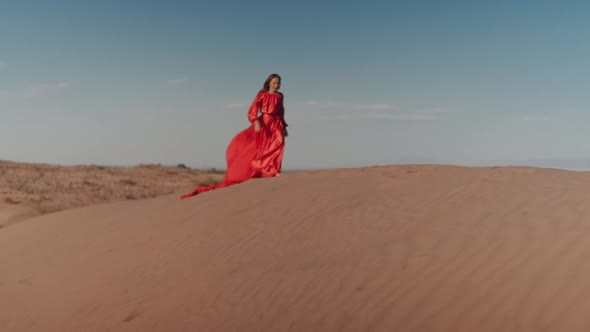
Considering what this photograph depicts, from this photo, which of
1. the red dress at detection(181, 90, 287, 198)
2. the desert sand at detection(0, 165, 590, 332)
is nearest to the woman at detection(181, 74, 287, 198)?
the red dress at detection(181, 90, 287, 198)

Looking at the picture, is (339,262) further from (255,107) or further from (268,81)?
(268,81)

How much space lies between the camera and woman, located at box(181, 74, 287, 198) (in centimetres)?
977

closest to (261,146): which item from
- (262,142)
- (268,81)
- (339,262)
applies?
(262,142)

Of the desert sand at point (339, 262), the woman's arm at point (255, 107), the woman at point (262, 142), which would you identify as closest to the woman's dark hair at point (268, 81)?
the woman at point (262, 142)

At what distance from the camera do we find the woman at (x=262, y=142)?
9.77m

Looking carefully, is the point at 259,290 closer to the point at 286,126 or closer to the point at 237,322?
the point at 237,322

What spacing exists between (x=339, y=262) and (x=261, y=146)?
554cm

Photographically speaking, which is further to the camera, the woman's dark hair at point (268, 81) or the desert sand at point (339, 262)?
the woman's dark hair at point (268, 81)

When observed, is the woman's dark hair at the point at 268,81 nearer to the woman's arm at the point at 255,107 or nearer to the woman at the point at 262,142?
the woman at the point at 262,142

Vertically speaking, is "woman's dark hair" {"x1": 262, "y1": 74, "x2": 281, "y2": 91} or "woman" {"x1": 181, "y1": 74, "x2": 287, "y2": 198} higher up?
"woman's dark hair" {"x1": 262, "y1": 74, "x2": 281, "y2": 91}

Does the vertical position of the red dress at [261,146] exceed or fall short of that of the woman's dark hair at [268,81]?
it falls short

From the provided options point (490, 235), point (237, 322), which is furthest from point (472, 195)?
point (237, 322)

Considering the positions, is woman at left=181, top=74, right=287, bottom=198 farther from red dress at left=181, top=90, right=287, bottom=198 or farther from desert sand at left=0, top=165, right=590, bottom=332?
desert sand at left=0, top=165, right=590, bottom=332

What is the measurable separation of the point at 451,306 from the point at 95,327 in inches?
123
